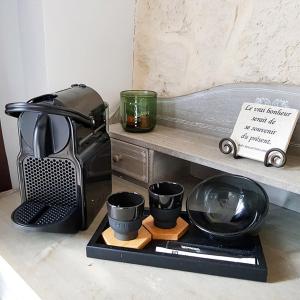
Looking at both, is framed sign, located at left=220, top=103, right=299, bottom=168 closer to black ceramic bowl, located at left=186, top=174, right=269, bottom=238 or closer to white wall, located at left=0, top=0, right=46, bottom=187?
black ceramic bowl, located at left=186, top=174, right=269, bottom=238

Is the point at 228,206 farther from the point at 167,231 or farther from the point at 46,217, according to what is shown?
the point at 46,217

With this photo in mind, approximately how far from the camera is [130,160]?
904 millimetres

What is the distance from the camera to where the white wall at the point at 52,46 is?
85 cm

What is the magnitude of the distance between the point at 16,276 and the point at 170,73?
0.76 meters

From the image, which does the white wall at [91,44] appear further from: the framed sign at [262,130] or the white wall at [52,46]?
the framed sign at [262,130]

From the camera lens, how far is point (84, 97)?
71 centimetres

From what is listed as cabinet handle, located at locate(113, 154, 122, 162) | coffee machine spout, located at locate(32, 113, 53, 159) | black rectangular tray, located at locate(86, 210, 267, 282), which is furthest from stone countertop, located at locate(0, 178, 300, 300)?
cabinet handle, located at locate(113, 154, 122, 162)

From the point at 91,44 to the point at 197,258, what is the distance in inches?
29.2

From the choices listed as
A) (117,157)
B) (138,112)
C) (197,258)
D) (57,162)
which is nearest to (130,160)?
(117,157)

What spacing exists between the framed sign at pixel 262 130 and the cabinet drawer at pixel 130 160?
0.84 feet

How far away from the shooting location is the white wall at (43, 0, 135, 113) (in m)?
0.88

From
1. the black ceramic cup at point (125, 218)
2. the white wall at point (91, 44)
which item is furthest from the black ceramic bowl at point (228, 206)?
the white wall at point (91, 44)

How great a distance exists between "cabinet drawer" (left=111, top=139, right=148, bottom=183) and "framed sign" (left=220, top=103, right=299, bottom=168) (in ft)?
0.84

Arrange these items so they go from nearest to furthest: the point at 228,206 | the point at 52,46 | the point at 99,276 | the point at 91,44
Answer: the point at 99,276
the point at 228,206
the point at 52,46
the point at 91,44
